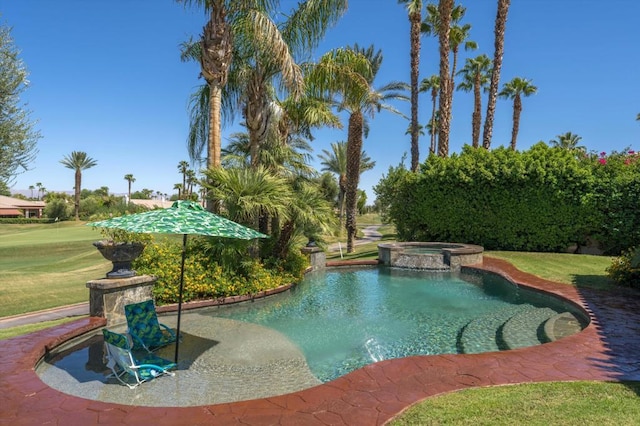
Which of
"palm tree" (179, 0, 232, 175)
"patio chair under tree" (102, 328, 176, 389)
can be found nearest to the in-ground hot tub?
"palm tree" (179, 0, 232, 175)

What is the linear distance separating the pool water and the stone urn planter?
268 cm

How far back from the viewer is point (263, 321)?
9.43 m

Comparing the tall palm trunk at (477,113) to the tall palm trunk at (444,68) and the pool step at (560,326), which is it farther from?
the pool step at (560,326)

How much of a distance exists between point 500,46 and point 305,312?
77.7 ft

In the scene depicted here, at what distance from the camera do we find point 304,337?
8141mm

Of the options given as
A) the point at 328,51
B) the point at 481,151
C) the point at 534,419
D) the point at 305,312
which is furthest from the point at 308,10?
the point at 534,419

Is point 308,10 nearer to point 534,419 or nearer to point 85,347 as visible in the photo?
point 85,347

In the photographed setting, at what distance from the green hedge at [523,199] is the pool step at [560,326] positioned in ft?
39.3

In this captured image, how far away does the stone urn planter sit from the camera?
848cm

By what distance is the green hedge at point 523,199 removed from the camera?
710 inches

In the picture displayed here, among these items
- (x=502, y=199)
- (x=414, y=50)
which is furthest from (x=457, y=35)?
(x=502, y=199)

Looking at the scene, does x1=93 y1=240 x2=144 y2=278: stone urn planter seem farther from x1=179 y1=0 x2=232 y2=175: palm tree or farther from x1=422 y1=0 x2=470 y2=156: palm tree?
x1=422 y1=0 x2=470 y2=156: palm tree

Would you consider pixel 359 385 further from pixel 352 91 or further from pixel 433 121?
pixel 433 121

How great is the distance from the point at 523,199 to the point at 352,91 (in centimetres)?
1086
